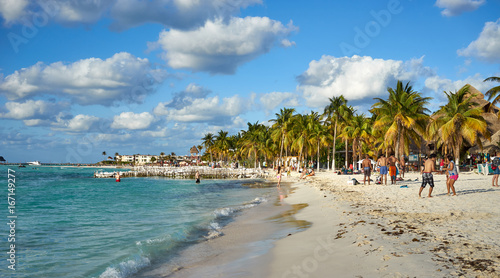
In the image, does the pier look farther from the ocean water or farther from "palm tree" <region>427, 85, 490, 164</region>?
the ocean water

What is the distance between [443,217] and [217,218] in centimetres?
875

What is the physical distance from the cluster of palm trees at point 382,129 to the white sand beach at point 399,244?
51.8 ft

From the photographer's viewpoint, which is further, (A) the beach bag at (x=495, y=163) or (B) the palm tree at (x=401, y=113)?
(B) the palm tree at (x=401, y=113)

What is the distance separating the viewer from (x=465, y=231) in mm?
6711

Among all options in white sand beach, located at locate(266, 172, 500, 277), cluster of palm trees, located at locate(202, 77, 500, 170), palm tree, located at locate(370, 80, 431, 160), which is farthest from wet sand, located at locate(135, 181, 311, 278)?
palm tree, located at locate(370, 80, 431, 160)

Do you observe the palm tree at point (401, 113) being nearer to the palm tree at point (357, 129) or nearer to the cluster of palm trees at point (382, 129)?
the cluster of palm trees at point (382, 129)

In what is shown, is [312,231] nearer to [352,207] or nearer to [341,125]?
[352,207]

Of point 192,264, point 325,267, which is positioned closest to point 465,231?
point 325,267

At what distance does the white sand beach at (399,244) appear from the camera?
→ 4887mm

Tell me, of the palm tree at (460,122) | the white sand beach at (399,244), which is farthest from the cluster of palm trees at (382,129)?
the white sand beach at (399,244)

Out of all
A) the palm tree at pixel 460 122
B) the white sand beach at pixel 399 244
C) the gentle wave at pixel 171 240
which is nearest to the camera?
the white sand beach at pixel 399 244

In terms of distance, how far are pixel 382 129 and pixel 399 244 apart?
118 feet

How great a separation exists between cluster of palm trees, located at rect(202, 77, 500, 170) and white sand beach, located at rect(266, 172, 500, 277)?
15.8 meters

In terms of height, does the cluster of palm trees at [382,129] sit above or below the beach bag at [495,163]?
above
